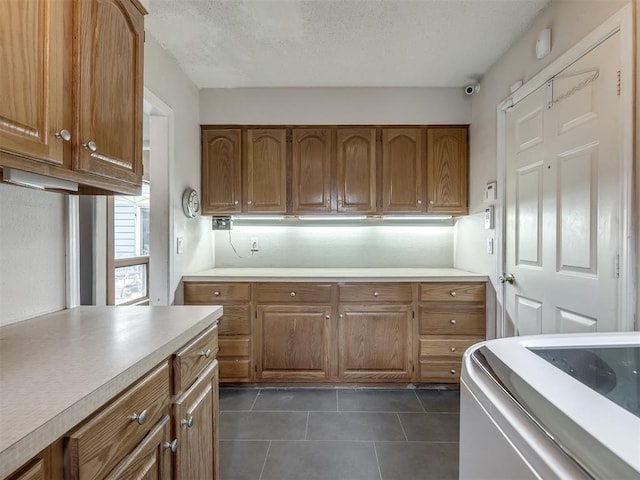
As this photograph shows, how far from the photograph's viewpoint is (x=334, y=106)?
2.83 metres

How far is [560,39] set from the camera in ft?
5.60

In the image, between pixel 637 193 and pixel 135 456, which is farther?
pixel 637 193

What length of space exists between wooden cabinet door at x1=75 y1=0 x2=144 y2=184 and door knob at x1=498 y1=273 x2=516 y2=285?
2255 mm

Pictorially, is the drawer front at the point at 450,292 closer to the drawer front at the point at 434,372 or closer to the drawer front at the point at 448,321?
the drawer front at the point at 448,321

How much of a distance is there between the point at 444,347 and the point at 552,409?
2067mm

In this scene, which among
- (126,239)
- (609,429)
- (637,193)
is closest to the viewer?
(609,429)

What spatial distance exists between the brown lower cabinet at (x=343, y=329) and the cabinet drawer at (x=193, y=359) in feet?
3.79

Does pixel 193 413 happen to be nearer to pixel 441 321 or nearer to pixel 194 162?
pixel 441 321

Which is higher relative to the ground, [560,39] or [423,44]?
Result: [423,44]

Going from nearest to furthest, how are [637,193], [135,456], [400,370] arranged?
[135,456], [637,193], [400,370]

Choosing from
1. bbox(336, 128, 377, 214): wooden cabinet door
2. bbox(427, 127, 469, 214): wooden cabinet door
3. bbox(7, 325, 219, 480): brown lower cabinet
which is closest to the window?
bbox(336, 128, 377, 214): wooden cabinet door

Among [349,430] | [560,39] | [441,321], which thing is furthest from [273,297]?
[560,39]

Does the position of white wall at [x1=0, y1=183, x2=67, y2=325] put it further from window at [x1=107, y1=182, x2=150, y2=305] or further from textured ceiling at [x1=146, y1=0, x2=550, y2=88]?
window at [x1=107, y1=182, x2=150, y2=305]

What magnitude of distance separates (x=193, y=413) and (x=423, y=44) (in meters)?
2.49
